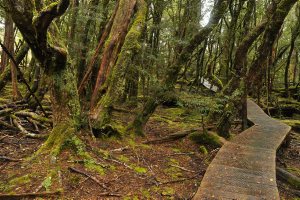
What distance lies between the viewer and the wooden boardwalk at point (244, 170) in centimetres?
418

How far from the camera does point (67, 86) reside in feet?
19.4

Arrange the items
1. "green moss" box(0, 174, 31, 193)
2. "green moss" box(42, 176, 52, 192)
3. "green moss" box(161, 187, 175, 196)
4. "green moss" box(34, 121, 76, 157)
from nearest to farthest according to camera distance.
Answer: "green moss" box(0, 174, 31, 193) < "green moss" box(42, 176, 52, 192) < "green moss" box(161, 187, 175, 196) < "green moss" box(34, 121, 76, 157)

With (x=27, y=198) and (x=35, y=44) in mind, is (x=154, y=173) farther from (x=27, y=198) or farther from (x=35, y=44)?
(x=35, y=44)

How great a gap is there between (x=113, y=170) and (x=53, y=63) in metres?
2.37

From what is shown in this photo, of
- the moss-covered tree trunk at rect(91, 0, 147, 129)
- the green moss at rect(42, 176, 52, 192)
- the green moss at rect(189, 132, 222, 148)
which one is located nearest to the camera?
the green moss at rect(42, 176, 52, 192)

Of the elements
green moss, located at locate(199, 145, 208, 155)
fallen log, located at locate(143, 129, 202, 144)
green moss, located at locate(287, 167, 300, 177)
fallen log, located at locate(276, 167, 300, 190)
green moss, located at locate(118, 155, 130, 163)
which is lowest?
green moss, located at locate(287, 167, 300, 177)

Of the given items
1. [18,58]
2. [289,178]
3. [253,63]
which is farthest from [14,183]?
[18,58]

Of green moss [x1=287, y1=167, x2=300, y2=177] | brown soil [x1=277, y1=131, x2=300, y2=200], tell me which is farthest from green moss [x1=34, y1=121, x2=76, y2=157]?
green moss [x1=287, y1=167, x2=300, y2=177]

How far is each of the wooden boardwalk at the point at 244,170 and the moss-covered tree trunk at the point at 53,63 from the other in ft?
9.51

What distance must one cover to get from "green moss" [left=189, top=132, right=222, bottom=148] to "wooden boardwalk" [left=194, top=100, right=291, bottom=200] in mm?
701

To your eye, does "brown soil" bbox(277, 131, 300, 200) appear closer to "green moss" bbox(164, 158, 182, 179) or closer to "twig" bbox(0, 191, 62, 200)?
"green moss" bbox(164, 158, 182, 179)

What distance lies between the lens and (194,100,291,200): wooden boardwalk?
13.7ft

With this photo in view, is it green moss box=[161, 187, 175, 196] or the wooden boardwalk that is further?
green moss box=[161, 187, 175, 196]

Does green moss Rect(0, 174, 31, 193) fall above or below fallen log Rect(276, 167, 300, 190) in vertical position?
above
